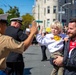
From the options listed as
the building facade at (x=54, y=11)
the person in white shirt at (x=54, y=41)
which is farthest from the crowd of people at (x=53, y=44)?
the building facade at (x=54, y=11)

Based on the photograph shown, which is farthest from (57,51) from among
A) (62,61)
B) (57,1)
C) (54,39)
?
(57,1)

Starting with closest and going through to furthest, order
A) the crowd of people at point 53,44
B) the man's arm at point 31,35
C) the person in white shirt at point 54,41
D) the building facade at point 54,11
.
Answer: the crowd of people at point 53,44 → the man's arm at point 31,35 → the person in white shirt at point 54,41 → the building facade at point 54,11

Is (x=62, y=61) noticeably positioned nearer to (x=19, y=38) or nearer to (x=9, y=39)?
(x=9, y=39)

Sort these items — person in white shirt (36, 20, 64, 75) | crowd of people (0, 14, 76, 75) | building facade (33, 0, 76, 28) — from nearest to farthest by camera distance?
crowd of people (0, 14, 76, 75), person in white shirt (36, 20, 64, 75), building facade (33, 0, 76, 28)

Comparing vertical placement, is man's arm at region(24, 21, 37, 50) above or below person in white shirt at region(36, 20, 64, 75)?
above

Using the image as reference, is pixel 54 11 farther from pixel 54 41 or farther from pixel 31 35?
pixel 31 35

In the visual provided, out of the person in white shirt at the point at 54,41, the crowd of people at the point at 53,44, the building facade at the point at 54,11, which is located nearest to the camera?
the crowd of people at the point at 53,44

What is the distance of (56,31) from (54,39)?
194 millimetres

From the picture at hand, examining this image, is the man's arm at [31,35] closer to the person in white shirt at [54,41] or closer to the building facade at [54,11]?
the person in white shirt at [54,41]

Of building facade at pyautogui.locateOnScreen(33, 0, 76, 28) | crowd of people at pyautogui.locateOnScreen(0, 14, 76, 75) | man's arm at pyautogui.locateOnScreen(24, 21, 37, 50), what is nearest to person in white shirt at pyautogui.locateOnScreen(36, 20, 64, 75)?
crowd of people at pyautogui.locateOnScreen(0, 14, 76, 75)

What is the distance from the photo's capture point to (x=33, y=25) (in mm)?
4176

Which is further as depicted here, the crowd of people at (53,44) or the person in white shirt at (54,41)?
the person in white shirt at (54,41)

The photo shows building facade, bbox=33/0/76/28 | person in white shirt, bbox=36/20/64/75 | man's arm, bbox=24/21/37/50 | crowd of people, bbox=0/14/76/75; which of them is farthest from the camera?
building facade, bbox=33/0/76/28

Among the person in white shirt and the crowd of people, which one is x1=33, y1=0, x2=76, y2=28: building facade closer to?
the person in white shirt
